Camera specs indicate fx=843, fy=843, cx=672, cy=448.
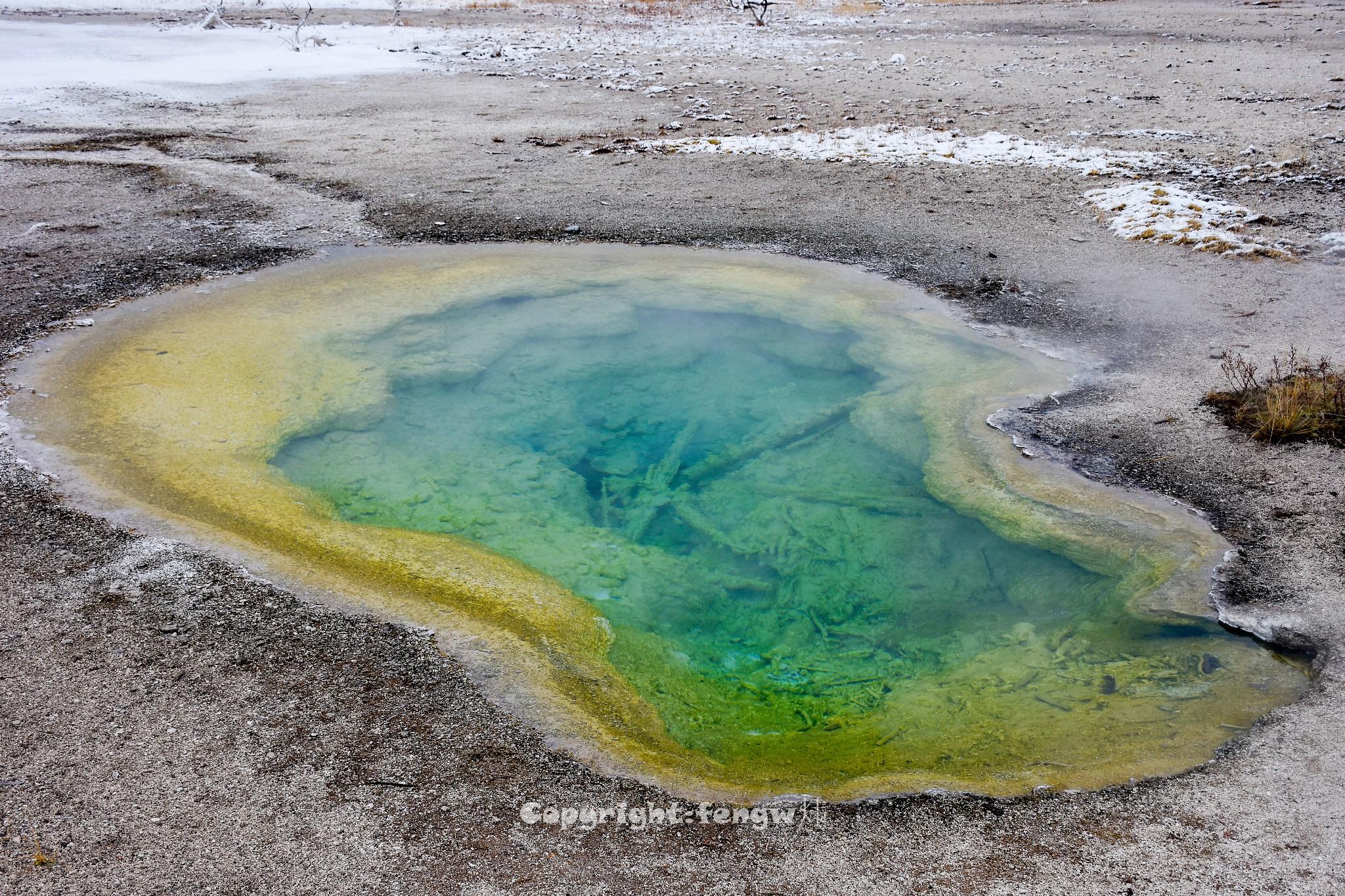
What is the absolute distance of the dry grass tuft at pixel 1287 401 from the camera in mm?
4133

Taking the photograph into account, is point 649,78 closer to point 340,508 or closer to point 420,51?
point 420,51

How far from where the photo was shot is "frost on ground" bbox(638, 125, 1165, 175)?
8.78 metres

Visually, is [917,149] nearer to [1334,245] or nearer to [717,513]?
[1334,245]

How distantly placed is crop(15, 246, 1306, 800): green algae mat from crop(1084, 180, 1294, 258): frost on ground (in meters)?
2.50

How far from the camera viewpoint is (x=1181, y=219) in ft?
22.7

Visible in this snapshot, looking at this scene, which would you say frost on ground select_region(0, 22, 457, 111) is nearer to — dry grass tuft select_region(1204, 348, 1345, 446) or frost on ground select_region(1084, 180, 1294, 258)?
frost on ground select_region(1084, 180, 1294, 258)

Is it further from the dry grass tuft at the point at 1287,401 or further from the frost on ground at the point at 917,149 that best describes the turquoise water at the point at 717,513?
the frost on ground at the point at 917,149

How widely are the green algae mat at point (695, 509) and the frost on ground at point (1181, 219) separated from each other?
2495 millimetres

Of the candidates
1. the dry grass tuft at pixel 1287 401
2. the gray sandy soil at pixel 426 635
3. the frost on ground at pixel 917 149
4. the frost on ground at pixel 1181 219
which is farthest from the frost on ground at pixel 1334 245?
the dry grass tuft at pixel 1287 401

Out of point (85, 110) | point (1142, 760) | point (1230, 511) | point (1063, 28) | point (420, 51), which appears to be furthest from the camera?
point (1063, 28)

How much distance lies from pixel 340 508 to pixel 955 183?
6.88 metres

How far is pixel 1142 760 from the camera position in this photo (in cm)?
255

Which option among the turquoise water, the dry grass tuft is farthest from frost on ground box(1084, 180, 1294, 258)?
the turquoise water

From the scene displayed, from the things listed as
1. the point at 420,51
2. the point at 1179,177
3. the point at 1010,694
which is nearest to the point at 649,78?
the point at 420,51
